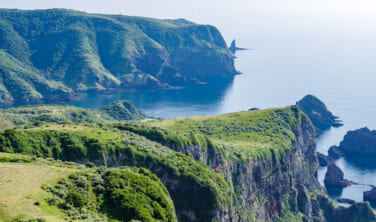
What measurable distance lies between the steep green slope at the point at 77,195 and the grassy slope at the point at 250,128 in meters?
64.5

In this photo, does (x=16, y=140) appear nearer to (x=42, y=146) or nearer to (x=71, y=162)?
(x=42, y=146)

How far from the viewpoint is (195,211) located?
7825cm

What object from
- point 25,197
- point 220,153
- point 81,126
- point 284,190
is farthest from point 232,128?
point 25,197

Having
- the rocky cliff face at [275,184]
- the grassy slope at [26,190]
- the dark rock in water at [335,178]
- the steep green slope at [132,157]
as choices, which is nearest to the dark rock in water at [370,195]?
the dark rock in water at [335,178]

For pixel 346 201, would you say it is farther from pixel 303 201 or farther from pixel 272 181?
pixel 272 181

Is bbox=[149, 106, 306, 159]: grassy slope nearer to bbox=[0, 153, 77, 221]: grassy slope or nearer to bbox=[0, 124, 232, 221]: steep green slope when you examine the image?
bbox=[0, 124, 232, 221]: steep green slope

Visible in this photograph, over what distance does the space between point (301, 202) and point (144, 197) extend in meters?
95.6

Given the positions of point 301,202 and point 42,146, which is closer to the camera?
point 42,146

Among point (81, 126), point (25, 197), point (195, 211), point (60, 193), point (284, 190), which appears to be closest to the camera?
point (25, 197)

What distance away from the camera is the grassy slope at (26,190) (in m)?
44.4

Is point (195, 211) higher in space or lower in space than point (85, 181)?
lower

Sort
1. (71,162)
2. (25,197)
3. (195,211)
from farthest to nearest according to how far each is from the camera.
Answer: (195,211)
(71,162)
(25,197)

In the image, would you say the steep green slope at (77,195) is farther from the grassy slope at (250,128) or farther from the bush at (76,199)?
→ the grassy slope at (250,128)

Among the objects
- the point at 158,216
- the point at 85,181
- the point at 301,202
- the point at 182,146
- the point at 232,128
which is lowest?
the point at 301,202
